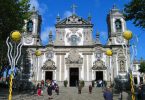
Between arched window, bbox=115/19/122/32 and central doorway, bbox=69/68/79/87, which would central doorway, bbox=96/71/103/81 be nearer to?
central doorway, bbox=69/68/79/87

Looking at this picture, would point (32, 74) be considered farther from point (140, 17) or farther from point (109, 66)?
point (140, 17)

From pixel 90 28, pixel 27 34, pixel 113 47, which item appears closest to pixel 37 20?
pixel 27 34

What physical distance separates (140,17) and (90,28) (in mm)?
22428

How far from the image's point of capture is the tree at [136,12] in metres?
18.4

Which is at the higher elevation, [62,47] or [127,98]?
[62,47]

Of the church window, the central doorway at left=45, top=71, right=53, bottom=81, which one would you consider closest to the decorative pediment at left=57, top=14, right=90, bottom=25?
the church window

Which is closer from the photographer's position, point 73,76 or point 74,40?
point 74,40

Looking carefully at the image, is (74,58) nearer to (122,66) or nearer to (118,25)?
(122,66)

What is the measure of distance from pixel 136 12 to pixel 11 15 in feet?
34.2

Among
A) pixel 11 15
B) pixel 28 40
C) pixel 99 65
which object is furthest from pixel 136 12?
pixel 28 40

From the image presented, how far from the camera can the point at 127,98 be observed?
2017cm

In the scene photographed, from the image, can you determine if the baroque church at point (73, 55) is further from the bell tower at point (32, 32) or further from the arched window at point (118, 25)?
the arched window at point (118, 25)

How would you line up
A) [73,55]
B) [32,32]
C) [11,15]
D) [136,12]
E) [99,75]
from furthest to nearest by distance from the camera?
[32,32]
[99,75]
[73,55]
[11,15]
[136,12]

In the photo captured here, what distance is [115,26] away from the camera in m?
42.1
